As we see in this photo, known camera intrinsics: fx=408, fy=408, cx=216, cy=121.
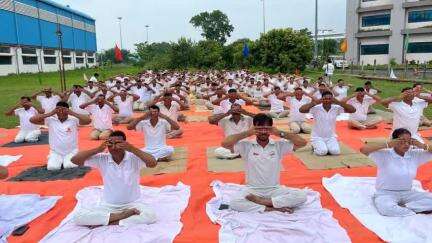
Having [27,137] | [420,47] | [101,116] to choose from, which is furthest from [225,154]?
[420,47]

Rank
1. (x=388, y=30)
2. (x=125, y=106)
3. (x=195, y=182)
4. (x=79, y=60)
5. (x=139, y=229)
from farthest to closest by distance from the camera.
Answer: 1. (x=79, y=60)
2. (x=388, y=30)
3. (x=125, y=106)
4. (x=195, y=182)
5. (x=139, y=229)

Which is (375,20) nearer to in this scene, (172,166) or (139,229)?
(172,166)

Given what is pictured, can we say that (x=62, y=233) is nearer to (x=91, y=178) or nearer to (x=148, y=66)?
(x=91, y=178)

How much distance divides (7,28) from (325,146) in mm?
37893

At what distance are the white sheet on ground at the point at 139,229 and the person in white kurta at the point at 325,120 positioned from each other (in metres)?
3.40

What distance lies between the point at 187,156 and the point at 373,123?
18.1 feet

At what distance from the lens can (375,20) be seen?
1687 inches

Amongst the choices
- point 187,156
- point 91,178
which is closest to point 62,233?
point 91,178

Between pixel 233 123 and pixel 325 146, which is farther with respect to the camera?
pixel 325 146

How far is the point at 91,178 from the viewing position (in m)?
7.14

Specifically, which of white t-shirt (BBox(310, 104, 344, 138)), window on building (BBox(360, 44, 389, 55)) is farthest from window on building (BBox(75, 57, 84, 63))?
white t-shirt (BBox(310, 104, 344, 138))

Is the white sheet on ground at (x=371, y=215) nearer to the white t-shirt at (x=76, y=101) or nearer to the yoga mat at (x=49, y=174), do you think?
the yoga mat at (x=49, y=174)

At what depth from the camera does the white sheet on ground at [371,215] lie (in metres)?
4.58

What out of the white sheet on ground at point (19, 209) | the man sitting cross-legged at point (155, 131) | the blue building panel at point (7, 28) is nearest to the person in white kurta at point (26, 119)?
the man sitting cross-legged at point (155, 131)
